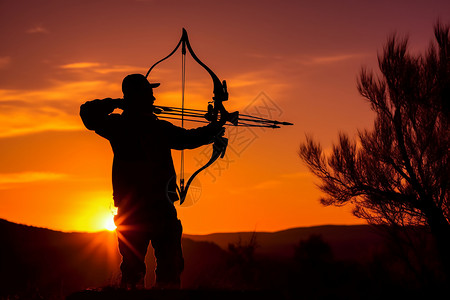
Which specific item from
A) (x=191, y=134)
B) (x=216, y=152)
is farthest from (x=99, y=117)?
(x=216, y=152)

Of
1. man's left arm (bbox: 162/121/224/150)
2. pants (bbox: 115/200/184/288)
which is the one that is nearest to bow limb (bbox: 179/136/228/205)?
man's left arm (bbox: 162/121/224/150)

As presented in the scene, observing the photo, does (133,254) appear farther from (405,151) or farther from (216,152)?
(405,151)

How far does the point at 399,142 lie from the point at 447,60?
2.23 meters

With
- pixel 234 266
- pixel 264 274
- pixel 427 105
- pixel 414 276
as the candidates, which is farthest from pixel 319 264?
pixel 427 105

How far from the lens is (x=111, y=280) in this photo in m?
6.02

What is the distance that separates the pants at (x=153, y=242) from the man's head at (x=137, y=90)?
104 centimetres

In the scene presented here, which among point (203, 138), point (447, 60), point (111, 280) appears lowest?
point (111, 280)

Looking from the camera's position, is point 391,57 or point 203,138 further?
point 391,57

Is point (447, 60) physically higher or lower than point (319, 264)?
higher

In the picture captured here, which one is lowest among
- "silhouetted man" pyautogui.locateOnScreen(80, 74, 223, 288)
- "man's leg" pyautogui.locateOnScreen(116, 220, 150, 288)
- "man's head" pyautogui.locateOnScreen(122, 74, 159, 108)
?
"man's leg" pyautogui.locateOnScreen(116, 220, 150, 288)

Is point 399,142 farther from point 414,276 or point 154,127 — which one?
point 154,127

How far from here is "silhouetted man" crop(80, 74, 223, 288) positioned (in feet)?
18.5

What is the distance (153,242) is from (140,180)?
64 cm

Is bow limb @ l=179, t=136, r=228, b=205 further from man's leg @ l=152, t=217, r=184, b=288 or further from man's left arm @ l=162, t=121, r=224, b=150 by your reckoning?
man's leg @ l=152, t=217, r=184, b=288
